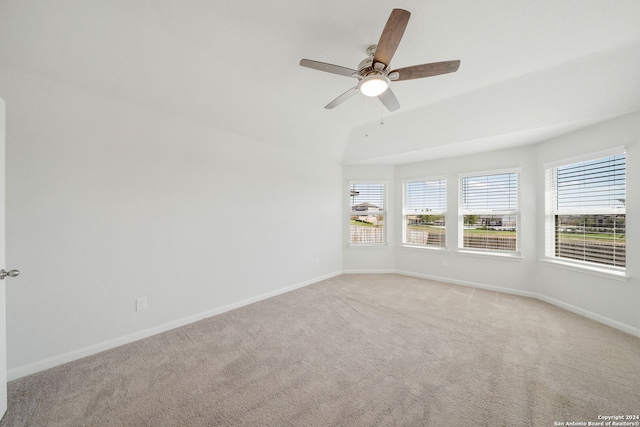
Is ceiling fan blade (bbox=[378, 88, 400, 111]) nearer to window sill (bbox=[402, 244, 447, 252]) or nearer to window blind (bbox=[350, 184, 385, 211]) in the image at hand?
window blind (bbox=[350, 184, 385, 211])

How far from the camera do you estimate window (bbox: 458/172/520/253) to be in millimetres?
4000

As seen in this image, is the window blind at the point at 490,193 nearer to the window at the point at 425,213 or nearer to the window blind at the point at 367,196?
the window at the point at 425,213

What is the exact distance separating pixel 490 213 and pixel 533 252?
0.82m

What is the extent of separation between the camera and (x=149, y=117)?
8.50ft

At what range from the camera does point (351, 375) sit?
6.46 feet

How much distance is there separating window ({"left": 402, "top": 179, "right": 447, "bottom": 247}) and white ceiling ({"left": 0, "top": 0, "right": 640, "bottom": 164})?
5.28ft

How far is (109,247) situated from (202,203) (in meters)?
0.99

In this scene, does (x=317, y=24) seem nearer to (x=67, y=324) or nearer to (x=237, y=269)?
(x=237, y=269)

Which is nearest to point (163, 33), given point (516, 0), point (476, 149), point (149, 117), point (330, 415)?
point (149, 117)

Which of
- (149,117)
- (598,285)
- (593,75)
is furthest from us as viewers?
(598,285)

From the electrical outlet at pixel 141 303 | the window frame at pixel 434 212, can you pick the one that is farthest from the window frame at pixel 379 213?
the electrical outlet at pixel 141 303

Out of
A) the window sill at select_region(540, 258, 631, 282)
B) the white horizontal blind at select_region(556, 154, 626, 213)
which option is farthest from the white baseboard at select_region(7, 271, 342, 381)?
the white horizontal blind at select_region(556, 154, 626, 213)

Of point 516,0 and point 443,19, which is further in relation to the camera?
point 443,19

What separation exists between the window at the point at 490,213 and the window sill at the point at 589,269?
49 cm
